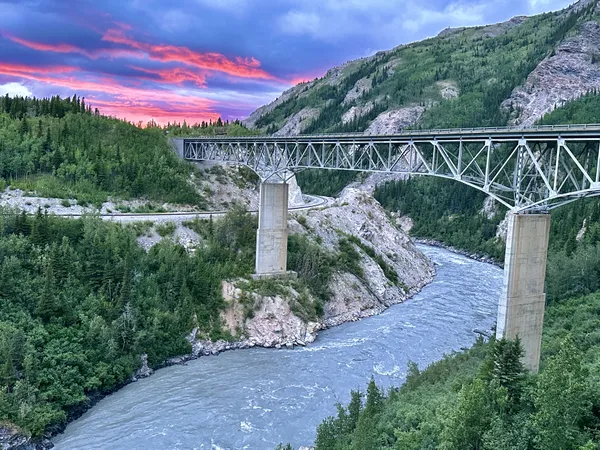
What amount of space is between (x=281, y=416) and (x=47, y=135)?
154ft

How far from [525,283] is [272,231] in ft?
80.1

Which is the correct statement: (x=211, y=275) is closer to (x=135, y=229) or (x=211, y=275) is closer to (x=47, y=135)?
(x=135, y=229)

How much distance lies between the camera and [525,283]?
85.5 feet

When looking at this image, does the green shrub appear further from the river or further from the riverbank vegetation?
the riverbank vegetation

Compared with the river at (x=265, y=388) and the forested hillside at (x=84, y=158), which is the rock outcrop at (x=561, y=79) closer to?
the forested hillside at (x=84, y=158)

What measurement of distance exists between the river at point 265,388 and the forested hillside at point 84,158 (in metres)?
26.9

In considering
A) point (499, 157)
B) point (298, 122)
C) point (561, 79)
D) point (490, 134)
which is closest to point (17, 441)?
point (490, 134)

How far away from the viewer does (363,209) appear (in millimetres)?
64812

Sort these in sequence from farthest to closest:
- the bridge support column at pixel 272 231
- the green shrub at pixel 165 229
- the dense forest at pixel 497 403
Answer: the bridge support column at pixel 272 231, the green shrub at pixel 165 229, the dense forest at pixel 497 403

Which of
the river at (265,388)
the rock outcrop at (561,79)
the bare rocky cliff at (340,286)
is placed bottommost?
the river at (265,388)

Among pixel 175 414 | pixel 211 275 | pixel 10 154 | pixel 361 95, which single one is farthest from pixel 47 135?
pixel 361 95

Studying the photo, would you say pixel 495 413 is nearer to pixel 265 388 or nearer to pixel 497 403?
pixel 497 403

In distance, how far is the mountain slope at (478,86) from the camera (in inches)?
5310

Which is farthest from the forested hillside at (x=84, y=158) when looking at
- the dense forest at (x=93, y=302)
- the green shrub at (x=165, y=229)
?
the dense forest at (x=93, y=302)
